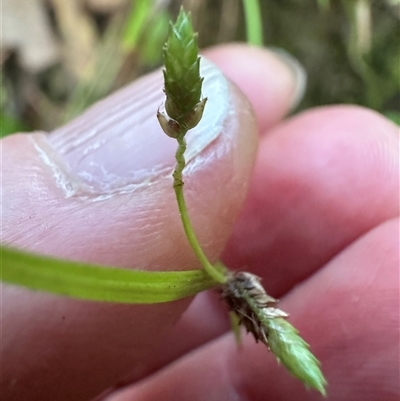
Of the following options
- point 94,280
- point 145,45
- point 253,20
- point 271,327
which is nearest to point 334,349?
point 271,327

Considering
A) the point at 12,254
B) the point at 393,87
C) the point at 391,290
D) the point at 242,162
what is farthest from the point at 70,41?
the point at 12,254

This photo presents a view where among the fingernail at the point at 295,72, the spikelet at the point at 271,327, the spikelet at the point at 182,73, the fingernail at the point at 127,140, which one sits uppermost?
the spikelet at the point at 182,73

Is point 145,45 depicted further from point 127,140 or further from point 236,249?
point 127,140

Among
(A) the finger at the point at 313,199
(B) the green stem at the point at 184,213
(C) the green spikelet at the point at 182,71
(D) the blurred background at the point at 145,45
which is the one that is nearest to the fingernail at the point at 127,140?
(B) the green stem at the point at 184,213

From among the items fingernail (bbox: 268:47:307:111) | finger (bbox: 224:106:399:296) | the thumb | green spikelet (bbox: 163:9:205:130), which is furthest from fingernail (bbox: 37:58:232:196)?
fingernail (bbox: 268:47:307:111)

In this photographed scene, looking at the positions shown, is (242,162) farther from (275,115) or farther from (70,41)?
(70,41)

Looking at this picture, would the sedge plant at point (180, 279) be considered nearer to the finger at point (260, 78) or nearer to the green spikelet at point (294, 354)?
the green spikelet at point (294, 354)
